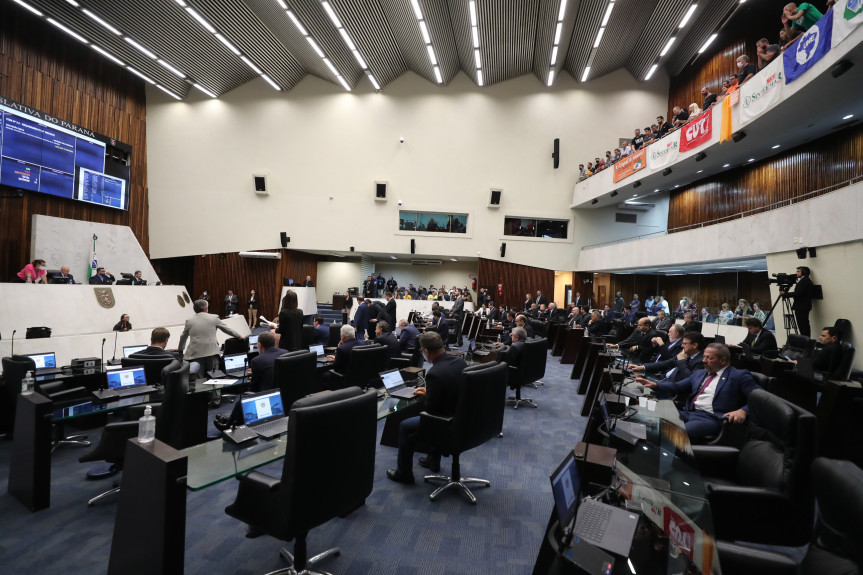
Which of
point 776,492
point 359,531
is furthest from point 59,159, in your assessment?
point 776,492

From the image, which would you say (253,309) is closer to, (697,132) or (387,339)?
(387,339)

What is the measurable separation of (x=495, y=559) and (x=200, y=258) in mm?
17297

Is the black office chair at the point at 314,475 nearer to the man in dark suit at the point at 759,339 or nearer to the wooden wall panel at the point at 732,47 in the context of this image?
the man in dark suit at the point at 759,339

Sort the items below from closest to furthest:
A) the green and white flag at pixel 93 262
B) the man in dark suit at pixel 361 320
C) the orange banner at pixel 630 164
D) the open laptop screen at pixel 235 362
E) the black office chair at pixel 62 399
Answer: the black office chair at pixel 62 399
the open laptop screen at pixel 235 362
the man in dark suit at pixel 361 320
the green and white flag at pixel 93 262
the orange banner at pixel 630 164

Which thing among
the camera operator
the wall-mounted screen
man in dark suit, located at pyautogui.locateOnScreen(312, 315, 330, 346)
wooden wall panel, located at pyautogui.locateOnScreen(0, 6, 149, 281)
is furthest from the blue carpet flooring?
the wall-mounted screen

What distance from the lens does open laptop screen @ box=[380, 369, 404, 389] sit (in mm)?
3708

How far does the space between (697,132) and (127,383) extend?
12.5 metres

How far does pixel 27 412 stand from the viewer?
2867 millimetres

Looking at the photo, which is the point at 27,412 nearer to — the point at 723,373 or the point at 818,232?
the point at 723,373

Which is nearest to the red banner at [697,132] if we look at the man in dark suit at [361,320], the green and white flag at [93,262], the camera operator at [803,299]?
the camera operator at [803,299]

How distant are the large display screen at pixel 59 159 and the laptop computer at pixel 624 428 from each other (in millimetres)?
14643

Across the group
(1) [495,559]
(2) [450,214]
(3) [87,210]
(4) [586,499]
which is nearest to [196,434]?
(1) [495,559]

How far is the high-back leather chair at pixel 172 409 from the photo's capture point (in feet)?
9.23

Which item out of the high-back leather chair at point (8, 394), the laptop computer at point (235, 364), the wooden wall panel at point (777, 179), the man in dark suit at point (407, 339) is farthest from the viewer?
the wooden wall panel at point (777, 179)
